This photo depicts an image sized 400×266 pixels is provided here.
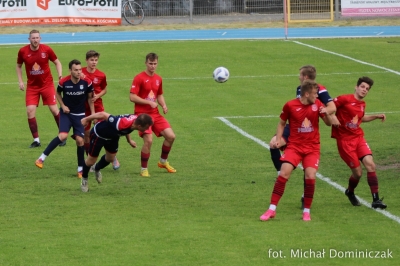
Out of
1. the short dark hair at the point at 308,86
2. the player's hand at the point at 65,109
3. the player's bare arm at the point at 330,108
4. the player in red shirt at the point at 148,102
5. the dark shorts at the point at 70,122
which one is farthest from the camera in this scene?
the dark shorts at the point at 70,122

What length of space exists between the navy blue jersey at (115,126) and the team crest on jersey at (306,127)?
8.35 ft

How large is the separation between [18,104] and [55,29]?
57.4 ft

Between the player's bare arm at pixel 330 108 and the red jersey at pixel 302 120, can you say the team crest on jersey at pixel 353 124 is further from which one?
the red jersey at pixel 302 120

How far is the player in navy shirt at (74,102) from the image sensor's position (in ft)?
43.7

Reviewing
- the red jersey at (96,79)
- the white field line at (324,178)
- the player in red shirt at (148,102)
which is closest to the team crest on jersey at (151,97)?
the player in red shirt at (148,102)

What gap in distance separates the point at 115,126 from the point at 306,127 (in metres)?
2.91

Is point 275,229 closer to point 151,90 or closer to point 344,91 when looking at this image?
point 151,90

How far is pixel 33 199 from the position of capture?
11945mm

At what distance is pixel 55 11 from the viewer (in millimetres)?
38500

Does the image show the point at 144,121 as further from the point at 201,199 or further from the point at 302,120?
the point at 302,120

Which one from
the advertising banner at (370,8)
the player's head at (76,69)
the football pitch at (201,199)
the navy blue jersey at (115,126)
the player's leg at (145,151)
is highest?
the advertising banner at (370,8)

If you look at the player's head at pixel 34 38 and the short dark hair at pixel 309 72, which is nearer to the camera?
the short dark hair at pixel 309 72

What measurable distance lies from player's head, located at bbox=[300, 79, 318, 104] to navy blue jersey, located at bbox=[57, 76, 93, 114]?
458 centimetres

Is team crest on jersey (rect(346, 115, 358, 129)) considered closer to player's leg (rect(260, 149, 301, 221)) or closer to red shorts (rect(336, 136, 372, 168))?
red shorts (rect(336, 136, 372, 168))
